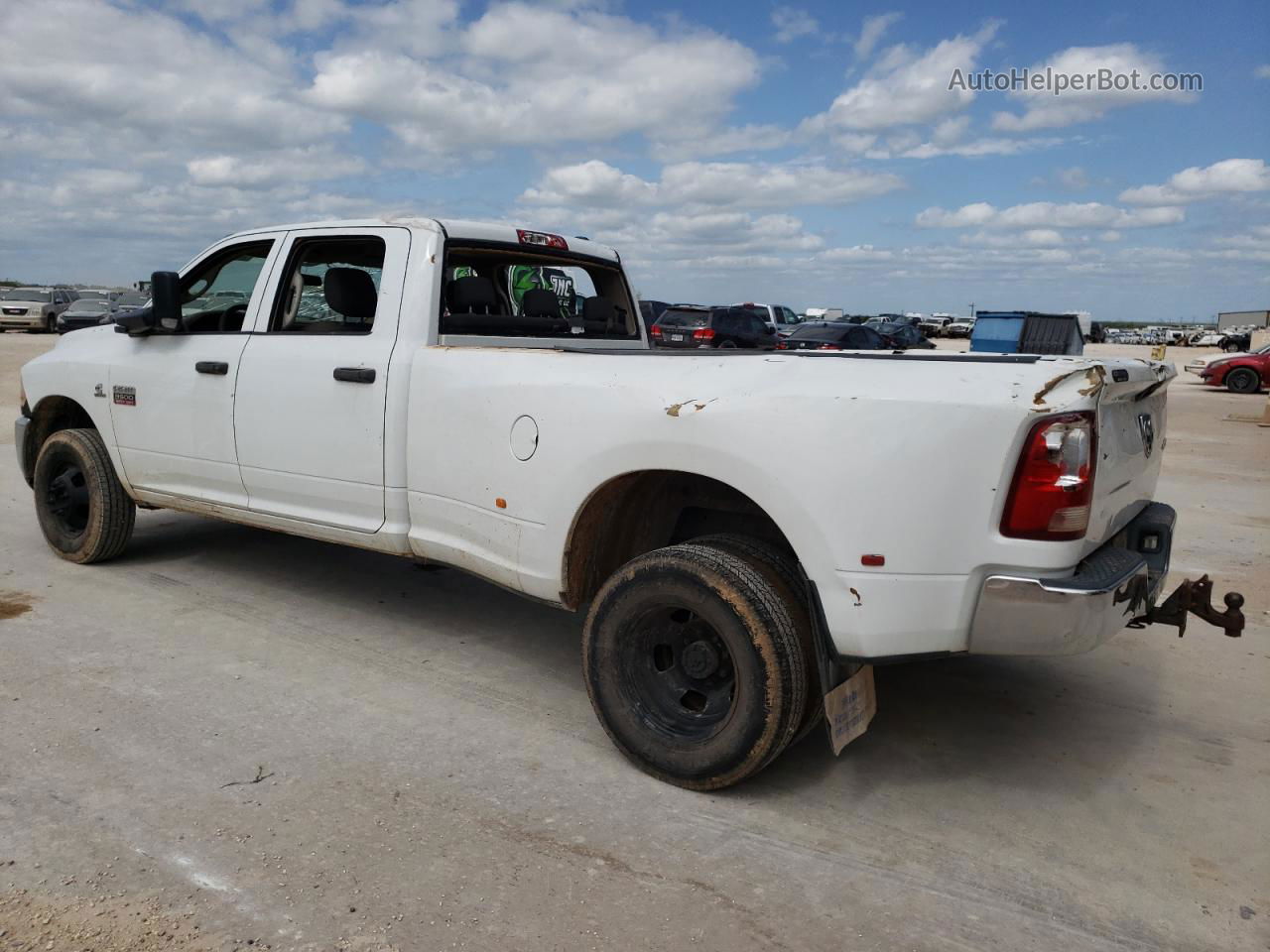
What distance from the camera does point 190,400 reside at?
5.07 metres

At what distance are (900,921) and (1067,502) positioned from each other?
3.96 ft

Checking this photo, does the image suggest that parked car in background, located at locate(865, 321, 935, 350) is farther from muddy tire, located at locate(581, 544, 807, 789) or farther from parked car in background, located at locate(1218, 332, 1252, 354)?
muddy tire, located at locate(581, 544, 807, 789)

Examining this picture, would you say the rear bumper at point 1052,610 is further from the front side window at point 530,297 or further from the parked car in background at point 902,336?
the parked car in background at point 902,336

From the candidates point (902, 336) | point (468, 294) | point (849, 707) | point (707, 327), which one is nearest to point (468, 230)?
point (468, 294)

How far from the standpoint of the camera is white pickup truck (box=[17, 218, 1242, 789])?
2.85 meters

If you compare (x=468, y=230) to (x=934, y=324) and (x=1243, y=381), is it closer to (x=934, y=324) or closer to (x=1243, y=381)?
(x=1243, y=381)

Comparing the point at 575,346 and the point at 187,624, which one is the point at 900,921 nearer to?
the point at 575,346

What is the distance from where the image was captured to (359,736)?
3.67 m

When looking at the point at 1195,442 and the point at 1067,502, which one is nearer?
the point at 1067,502

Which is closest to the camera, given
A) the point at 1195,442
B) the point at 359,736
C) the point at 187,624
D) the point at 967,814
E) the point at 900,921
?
the point at 900,921

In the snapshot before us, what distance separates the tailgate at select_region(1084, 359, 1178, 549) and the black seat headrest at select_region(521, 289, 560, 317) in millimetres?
2821

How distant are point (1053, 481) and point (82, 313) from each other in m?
36.9

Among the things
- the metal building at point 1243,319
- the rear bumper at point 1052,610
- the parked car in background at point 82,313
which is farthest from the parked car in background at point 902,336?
the metal building at point 1243,319

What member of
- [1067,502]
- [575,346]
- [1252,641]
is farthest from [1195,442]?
[1067,502]
